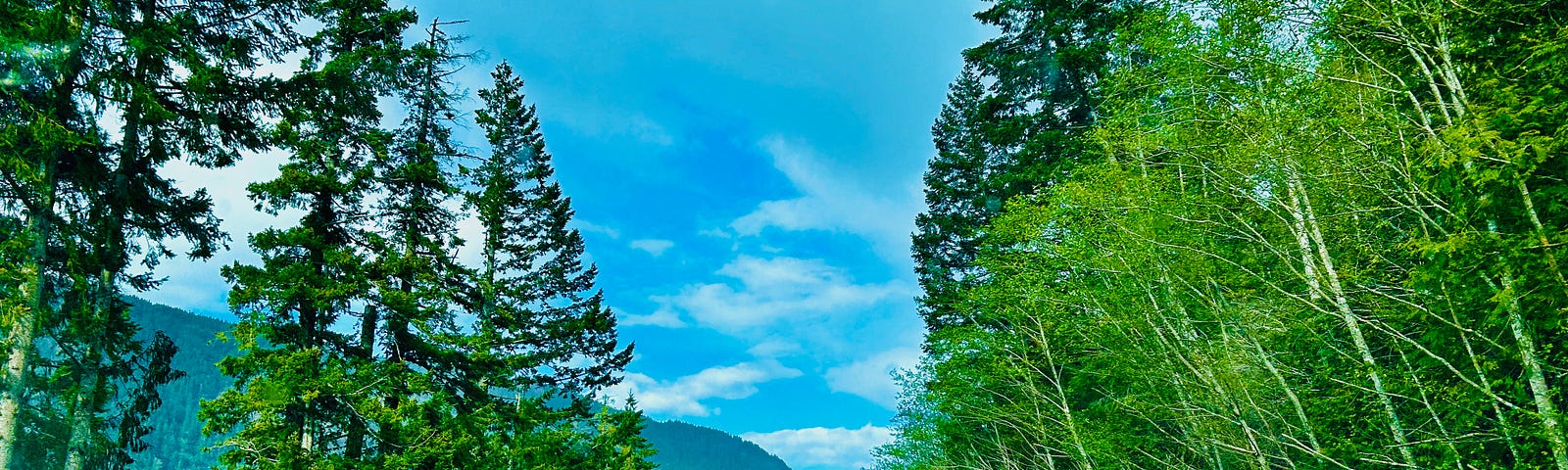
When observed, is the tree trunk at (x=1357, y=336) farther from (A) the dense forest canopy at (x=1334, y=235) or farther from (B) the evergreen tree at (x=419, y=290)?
(B) the evergreen tree at (x=419, y=290)

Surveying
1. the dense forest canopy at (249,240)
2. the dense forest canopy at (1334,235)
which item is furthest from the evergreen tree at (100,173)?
the dense forest canopy at (1334,235)

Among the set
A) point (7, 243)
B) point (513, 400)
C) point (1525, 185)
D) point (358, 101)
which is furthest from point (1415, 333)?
point (513, 400)

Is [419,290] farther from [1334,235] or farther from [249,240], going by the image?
[1334,235]

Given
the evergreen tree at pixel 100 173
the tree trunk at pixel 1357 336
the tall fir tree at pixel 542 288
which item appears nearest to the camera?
the tree trunk at pixel 1357 336

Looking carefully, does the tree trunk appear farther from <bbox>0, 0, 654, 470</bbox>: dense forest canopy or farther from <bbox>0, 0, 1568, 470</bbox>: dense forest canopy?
<bbox>0, 0, 654, 470</bbox>: dense forest canopy

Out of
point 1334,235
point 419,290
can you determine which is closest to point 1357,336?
point 1334,235

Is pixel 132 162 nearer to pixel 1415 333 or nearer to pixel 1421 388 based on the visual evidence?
pixel 1421 388

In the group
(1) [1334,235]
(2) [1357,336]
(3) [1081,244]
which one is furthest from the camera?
(3) [1081,244]

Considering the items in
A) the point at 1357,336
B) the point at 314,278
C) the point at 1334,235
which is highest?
the point at 314,278

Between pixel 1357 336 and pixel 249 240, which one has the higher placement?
pixel 249 240

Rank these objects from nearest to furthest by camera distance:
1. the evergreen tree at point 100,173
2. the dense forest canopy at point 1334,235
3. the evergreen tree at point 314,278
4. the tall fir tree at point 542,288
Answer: the dense forest canopy at point 1334,235, the evergreen tree at point 100,173, the evergreen tree at point 314,278, the tall fir tree at point 542,288

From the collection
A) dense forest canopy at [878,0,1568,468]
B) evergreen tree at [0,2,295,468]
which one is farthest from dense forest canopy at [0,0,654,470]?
dense forest canopy at [878,0,1568,468]

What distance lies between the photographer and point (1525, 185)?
19.8ft

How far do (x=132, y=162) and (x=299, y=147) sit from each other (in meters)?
2.10
